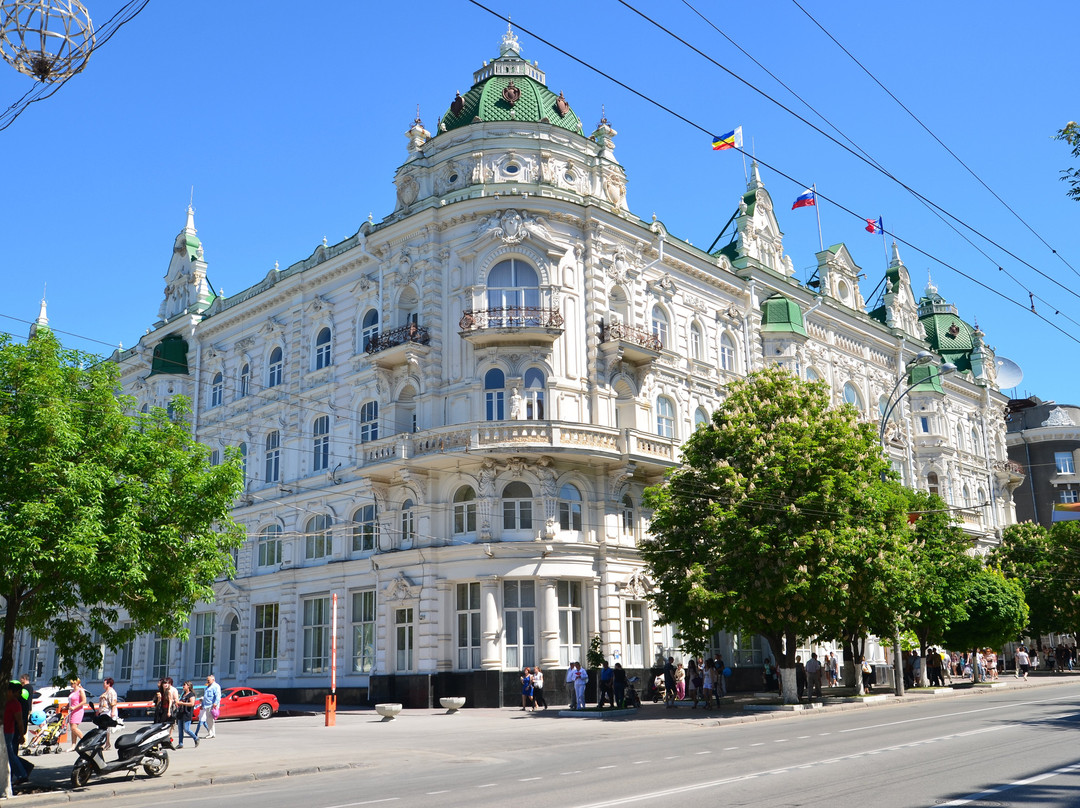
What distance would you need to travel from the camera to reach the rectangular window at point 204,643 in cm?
4708

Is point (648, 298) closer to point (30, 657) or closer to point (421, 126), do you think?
point (421, 126)

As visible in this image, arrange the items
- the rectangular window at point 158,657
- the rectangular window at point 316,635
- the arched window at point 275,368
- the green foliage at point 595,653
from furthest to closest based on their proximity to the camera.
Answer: the rectangular window at point 158,657 → the arched window at point 275,368 → the rectangular window at point 316,635 → the green foliage at point 595,653

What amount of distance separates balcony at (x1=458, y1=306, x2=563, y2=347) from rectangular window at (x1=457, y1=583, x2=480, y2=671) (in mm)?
9528

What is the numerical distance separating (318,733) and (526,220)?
68.5ft

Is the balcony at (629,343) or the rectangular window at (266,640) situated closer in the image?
the balcony at (629,343)

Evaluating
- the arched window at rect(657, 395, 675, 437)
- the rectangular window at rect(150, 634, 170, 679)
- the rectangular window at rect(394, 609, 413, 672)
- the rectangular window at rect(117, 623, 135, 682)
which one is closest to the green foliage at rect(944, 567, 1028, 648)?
the arched window at rect(657, 395, 675, 437)

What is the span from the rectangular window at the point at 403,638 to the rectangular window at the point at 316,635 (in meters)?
4.93

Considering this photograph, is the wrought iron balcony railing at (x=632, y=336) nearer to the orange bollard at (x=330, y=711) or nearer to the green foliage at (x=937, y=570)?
the green foliage at (x=937, y=570)

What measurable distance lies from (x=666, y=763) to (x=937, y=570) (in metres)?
27.7

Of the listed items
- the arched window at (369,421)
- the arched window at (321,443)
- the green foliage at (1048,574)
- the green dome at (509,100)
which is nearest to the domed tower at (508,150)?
the green dome at (509,100)

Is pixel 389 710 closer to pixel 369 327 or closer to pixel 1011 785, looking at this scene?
pixel 369 327

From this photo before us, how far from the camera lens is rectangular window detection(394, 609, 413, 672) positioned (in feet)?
123

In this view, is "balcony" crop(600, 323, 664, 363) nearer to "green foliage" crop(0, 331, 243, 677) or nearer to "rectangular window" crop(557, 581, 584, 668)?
"rectangular window" crop(557, 581, 584, 668)

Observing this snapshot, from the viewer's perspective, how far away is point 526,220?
1516 inches
